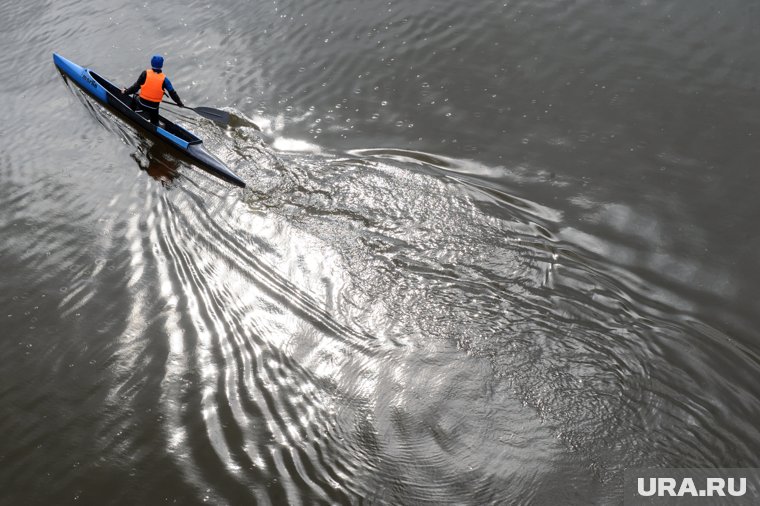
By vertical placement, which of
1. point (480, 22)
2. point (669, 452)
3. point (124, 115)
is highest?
point (480, 22)

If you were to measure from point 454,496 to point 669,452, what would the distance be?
1978 millimetres

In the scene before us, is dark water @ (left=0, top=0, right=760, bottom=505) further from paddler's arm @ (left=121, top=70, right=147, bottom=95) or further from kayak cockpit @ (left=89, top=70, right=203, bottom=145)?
paddler's arm @ (left=121, top=70, right=147, bottom=95)

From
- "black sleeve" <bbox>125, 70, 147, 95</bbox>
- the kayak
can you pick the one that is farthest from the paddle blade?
"black sleeve" <bbox>125, 70, 147, 95</bbox>

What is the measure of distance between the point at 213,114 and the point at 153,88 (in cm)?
104

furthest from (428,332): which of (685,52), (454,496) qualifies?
(685,52)

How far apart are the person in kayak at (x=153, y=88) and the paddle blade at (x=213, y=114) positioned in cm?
32

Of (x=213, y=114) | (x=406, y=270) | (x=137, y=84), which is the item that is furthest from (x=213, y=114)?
(x=406, y=270)

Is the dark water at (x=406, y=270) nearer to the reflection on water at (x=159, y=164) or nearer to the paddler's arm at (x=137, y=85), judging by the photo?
the reflection on water at (x=159, y=164)

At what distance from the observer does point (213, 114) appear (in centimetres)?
1003

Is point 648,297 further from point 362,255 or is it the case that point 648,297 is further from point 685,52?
point 685,52

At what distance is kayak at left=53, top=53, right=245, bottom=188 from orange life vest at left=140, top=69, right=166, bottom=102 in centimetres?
38

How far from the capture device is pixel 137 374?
667cm

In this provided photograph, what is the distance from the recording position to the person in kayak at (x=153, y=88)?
973 cm

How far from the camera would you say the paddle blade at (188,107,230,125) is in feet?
32.9
